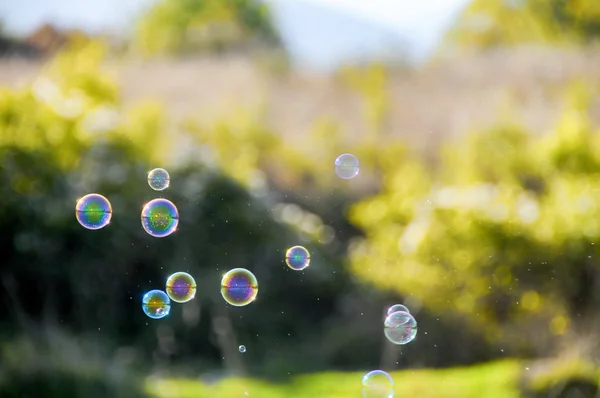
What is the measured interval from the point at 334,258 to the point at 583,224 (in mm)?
2556

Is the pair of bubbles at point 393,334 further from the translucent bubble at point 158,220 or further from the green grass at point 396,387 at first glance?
the translucent bubble at point 158,220

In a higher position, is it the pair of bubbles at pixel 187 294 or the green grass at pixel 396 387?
the pair of bubbles at pixel 187 294

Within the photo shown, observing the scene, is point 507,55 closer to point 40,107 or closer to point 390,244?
point 390,244

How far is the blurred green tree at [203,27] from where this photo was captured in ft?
38.2

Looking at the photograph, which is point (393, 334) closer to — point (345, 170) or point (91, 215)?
point (91, 215)

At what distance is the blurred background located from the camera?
14.4 ft

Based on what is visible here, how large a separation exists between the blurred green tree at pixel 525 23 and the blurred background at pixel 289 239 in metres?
2.75

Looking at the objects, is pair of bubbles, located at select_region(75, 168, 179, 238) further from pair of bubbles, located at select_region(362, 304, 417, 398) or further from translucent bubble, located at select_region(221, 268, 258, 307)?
pair of bubbles, located at select_region(362, 304, 417, 398)

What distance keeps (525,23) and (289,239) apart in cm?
788

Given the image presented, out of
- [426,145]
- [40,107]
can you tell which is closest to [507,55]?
[426,145]

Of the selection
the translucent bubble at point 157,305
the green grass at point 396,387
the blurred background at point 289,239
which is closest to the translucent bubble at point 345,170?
the blurred background at point 289,239

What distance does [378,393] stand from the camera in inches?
158

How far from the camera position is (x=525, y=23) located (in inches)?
486

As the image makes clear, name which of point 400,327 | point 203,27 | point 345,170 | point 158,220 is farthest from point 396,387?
point 203,27
